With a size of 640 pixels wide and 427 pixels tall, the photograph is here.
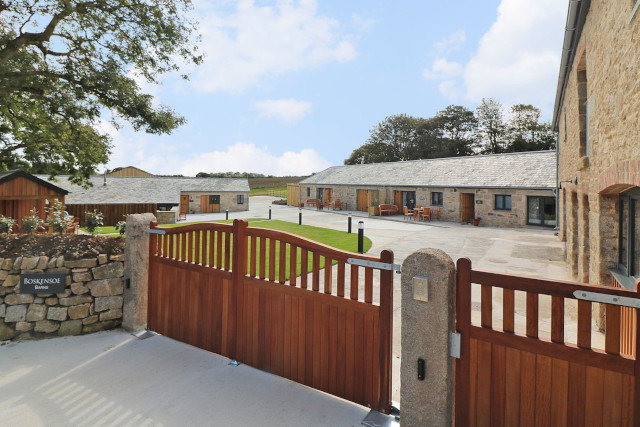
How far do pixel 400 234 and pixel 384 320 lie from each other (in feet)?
51.0

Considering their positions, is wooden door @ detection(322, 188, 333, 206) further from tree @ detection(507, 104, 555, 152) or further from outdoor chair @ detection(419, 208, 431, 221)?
tree @ detection(507, 104, 555, 152)

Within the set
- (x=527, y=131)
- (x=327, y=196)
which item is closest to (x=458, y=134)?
(x=527, y=131)

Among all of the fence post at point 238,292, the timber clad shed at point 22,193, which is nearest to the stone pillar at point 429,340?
the fence post at point 238,292

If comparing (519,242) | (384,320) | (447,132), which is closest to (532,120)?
(447,132)

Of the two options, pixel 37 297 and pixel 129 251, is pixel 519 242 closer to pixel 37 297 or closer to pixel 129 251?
pixel 129 251

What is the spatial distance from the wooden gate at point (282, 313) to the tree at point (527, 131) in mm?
48472

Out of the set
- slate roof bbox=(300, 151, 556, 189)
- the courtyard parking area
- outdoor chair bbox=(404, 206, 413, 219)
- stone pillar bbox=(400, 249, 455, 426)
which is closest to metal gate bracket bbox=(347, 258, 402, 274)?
stone pillar bbox=(400, 249, 455, 426)

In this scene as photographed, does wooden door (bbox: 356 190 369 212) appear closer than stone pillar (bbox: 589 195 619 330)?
No

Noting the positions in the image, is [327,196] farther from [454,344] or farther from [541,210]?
[454,344]

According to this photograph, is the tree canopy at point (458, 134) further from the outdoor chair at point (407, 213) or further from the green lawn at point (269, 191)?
the outdoor chair at point (407, 213)

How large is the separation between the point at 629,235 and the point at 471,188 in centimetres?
1984

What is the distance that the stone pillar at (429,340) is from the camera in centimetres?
305

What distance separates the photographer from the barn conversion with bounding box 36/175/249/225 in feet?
88.8

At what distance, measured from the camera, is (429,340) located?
310cm
